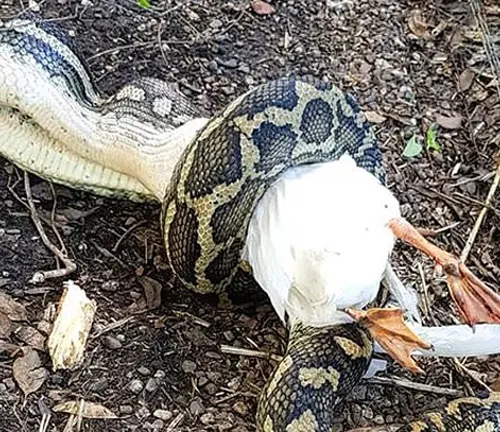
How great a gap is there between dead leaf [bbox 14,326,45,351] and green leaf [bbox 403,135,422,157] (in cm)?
139

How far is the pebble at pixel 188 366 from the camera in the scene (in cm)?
295

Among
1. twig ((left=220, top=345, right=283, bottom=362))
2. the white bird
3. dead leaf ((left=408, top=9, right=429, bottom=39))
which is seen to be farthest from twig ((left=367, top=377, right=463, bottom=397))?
dead leaf ((left=408, top=9, right=429, bottom=39))

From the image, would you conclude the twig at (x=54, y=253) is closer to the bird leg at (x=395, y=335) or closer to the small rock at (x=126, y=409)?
the small rock at (x=126, y=409)

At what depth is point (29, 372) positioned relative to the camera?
288 cm

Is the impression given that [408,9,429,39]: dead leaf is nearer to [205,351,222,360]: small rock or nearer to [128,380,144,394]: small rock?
[205,351,222,360]: small rock

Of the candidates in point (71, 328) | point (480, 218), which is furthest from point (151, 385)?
point (480, 218)

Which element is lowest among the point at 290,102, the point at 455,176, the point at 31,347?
the point at 31,347

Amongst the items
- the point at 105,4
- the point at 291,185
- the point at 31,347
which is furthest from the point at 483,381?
the point at 105,4

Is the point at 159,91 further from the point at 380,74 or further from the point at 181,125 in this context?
the point at 380,74

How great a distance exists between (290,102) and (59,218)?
0.86 m

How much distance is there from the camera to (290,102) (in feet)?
9.56

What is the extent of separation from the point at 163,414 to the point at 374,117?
1.41 m

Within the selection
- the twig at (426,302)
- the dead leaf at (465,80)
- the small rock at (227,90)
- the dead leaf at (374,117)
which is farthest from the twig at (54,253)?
the dead leaf at (465,80)

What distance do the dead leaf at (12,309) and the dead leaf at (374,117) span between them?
4.55 feet
